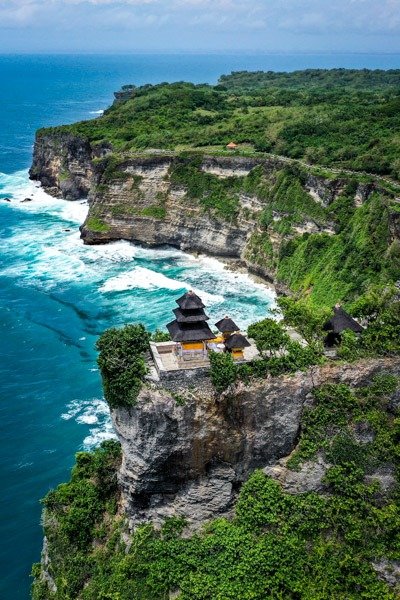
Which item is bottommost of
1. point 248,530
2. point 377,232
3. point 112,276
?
point 112,276

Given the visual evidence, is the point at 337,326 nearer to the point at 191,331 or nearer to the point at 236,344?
the point at 236,344

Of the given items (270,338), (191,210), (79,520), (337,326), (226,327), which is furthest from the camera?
(191,210)

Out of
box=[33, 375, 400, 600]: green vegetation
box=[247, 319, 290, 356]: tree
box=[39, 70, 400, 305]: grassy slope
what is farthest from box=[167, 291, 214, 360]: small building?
box=[39, 70, 400, 305]: grassy slope

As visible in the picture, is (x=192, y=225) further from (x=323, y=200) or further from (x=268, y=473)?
(x=268, y=473)

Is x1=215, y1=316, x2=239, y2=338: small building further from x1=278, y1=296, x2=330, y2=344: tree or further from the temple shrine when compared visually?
x1=278, y1=296, x2=330, y2=344: tree

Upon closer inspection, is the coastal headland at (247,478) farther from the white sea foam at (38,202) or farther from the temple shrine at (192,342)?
the white sea foam at (38,202)

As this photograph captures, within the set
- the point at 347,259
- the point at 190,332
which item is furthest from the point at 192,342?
the point at 347,259

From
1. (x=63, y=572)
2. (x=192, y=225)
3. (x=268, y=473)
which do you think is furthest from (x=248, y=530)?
(x=192, y=225)
